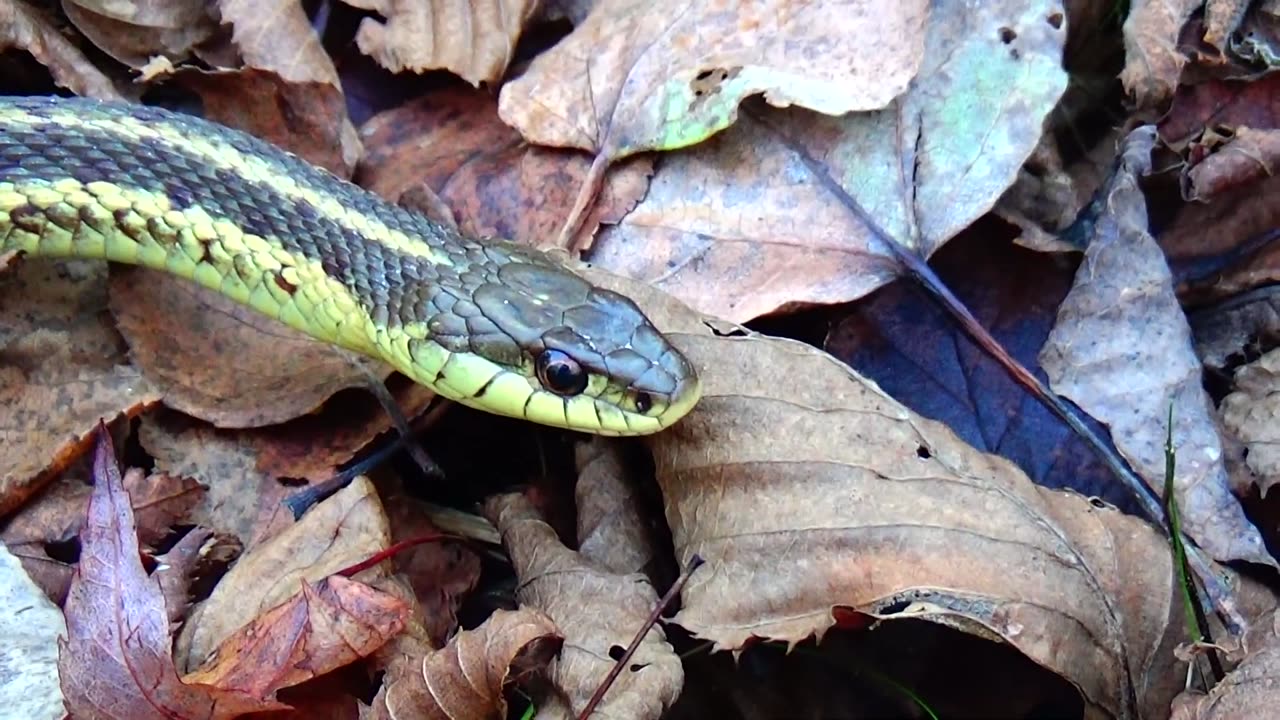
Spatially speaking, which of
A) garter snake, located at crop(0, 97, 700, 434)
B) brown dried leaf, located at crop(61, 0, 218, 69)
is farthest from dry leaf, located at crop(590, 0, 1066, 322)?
brown dried leaf, located at crop(61, 0, 218, 69)

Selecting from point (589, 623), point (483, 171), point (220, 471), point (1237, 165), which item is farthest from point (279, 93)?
point (1237, 165)

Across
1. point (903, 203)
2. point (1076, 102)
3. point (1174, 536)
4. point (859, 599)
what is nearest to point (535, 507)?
point (859, 599)

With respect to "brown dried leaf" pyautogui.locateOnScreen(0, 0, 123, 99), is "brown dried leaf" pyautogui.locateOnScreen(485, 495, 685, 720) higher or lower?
lower

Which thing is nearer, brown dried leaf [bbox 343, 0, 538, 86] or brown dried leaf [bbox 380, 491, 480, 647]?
brown dried leaf [bbox 380, 491, 480, 647]

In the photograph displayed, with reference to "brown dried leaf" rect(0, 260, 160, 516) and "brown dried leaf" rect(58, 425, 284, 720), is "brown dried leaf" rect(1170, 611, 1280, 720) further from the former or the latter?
"brown dried leaf" rect(0, 260, 160, 516)

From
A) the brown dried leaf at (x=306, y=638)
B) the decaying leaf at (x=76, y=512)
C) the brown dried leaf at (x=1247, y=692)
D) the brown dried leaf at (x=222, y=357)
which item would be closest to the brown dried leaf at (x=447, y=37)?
the brown dried leaf at (x=222, y=357)

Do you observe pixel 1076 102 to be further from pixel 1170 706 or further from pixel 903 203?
pixel 1170 706

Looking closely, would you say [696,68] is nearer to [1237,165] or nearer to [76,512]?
[1237,165]
